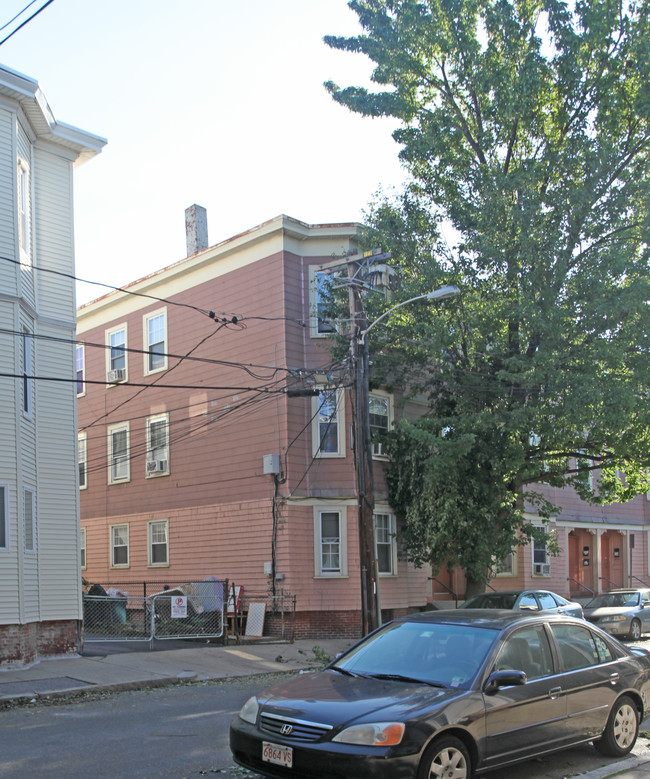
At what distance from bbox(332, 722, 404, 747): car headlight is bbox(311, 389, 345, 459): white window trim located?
15.9 m

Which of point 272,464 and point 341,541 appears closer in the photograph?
point 272,464

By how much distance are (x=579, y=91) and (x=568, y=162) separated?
6.18 feet

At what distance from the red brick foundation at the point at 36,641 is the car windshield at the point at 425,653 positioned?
30.4ft

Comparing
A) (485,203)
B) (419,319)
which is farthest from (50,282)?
(485,203)

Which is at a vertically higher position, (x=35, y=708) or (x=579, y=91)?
(x=579, y=91)

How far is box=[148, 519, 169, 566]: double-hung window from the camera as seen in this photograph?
2459cm

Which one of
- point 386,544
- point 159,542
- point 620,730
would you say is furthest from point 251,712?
point 159,542

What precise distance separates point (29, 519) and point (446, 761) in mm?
12034

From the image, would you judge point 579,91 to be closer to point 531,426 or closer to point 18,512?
point 531,426

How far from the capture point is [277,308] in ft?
71.6

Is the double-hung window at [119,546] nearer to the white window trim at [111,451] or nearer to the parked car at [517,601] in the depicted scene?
the white window trim at [111,451]

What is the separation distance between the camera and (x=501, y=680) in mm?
6359

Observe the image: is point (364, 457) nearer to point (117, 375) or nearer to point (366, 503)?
point (366, 503)

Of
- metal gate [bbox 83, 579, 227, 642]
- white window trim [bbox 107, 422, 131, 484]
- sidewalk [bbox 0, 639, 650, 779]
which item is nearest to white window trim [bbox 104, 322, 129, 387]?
white window trim [bbox 107, 422, 131, 484]
